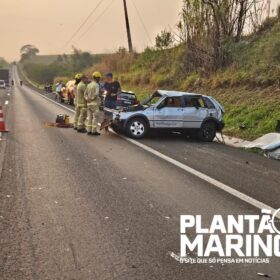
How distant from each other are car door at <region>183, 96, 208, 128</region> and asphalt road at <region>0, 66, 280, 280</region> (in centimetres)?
193

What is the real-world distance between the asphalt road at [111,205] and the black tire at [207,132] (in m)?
1.89

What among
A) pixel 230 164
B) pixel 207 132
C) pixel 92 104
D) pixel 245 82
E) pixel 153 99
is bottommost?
pixel 230 164

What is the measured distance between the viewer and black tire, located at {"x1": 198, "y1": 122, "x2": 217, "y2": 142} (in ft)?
46.2

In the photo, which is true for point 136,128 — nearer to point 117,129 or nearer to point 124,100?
point 117,129

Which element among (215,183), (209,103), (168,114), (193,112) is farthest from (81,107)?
(215,183)

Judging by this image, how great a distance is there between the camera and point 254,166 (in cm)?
1004

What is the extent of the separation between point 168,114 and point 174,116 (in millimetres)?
184

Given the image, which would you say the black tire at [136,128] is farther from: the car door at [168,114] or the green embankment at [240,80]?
the green embankment at [240,80]

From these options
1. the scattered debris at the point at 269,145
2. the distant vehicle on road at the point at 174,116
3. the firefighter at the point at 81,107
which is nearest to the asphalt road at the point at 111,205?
the scattered debris at the point at 269,145

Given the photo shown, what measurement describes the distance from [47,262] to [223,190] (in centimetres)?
376

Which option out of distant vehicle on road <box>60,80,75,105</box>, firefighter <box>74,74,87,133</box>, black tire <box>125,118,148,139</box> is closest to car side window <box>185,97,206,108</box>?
black tire <box>125,118,148,139</box>

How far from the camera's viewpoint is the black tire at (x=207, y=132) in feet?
46.2

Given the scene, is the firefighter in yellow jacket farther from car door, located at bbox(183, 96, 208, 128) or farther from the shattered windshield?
car door, located at bbox(183, 96, 208, 128)

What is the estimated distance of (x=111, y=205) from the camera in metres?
6.56
